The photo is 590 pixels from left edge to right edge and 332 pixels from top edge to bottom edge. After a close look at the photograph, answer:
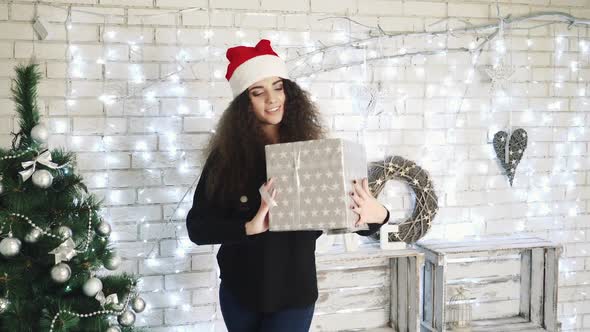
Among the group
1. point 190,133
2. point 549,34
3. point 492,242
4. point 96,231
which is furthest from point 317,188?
point 549,34

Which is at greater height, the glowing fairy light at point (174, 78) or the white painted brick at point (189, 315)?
the glowing fairy light at point (174, 78)

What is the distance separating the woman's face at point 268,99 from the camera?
5.97 ft

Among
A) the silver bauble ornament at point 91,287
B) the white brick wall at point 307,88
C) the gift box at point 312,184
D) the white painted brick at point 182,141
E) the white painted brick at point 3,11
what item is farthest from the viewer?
the white painted brick at point 182,141

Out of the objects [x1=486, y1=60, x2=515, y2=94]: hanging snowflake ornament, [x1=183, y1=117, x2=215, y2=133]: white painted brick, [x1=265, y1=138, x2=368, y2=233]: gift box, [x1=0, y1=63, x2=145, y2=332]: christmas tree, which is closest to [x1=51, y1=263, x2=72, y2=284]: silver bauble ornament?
[x1=0, y1=63, x2=145, y2=332]: christmas tree

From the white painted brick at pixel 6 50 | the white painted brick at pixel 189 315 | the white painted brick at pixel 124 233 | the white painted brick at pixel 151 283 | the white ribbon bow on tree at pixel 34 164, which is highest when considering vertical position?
the white painted brick at pixel 6 50

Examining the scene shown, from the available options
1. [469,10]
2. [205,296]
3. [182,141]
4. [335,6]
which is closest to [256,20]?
[335,6]

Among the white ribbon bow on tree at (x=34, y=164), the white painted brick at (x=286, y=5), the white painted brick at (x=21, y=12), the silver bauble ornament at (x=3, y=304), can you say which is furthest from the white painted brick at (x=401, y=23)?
the silver bauble ornament at (x=3, y=304)

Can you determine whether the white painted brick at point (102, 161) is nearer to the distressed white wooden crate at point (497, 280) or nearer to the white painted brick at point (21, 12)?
the white painted brick at point (21, 12)

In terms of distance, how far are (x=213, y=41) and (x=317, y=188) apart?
3.93 ft

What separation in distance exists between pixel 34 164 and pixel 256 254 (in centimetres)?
74

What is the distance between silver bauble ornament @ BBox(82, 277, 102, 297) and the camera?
1659mm

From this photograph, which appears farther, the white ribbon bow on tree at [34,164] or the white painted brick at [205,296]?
the white painted brick at [205,296]

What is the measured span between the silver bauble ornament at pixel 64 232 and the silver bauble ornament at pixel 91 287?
156 mm

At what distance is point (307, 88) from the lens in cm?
259
